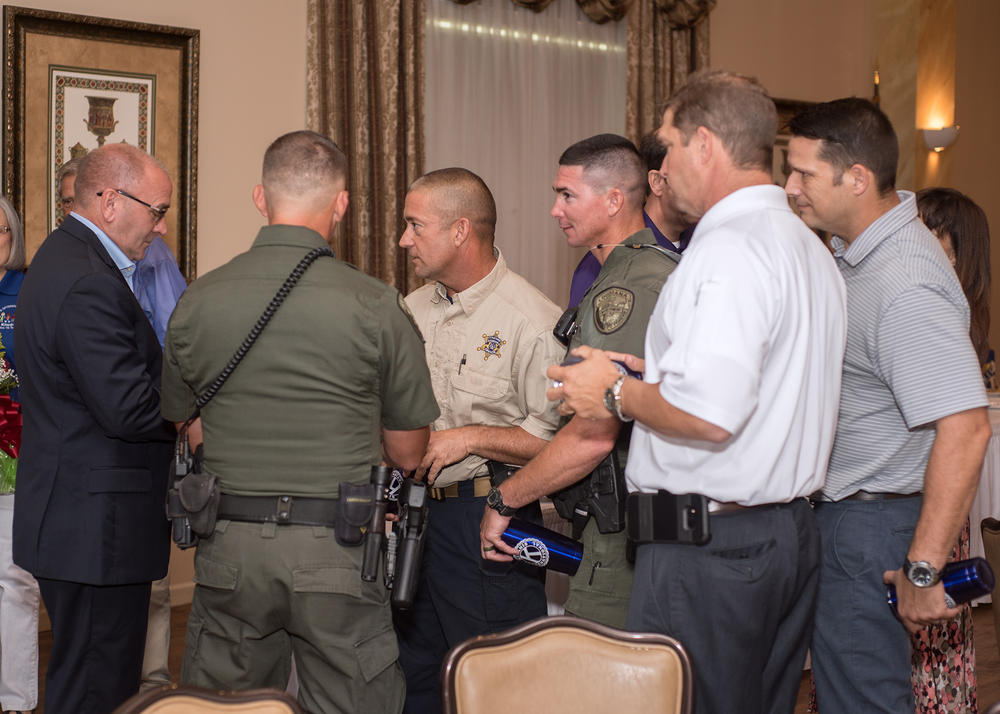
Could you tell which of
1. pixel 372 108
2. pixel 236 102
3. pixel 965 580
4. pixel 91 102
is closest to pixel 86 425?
pixel 965 580

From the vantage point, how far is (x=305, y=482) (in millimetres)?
2006

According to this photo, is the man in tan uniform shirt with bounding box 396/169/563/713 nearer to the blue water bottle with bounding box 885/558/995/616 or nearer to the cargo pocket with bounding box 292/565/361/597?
the cargo pocket with bounding box 292/565/361/597

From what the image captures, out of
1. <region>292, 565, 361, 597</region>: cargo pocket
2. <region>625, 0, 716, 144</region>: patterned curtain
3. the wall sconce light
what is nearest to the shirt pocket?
<region>292, 565, 361, 597</region>: cargo pocket

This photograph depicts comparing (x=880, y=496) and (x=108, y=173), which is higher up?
(x=108, y=173)

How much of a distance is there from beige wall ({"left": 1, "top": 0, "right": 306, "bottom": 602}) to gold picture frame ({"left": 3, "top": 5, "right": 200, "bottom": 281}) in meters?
0.10

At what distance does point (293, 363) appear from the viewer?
197 cm

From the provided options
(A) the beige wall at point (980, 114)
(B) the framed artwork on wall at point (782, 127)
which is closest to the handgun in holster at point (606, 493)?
(B) the framed artwork on wall at point (782, 127)

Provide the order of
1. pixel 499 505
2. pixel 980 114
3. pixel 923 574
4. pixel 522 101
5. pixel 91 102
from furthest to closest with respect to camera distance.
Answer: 1. pixel 980 114
2. pixel 522 101
3. pixel 91 102
4. pixel 499 505
5. pixel 923 574

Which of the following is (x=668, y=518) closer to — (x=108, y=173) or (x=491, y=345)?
(x=491, y=345)

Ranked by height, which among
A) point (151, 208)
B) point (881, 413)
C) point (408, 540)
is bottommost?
point (408, 540)

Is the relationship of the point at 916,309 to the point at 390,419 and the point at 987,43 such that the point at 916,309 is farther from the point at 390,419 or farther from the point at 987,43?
the point at 987,43

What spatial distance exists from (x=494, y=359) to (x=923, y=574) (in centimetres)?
118

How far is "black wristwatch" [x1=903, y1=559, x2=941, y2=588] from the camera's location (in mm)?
1840

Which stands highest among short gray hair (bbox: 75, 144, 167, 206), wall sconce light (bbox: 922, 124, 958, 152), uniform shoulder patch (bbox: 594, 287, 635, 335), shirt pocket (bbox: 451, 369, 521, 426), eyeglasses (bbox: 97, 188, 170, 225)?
wall sconce light (bbox: 922, 124, 958, 152)
